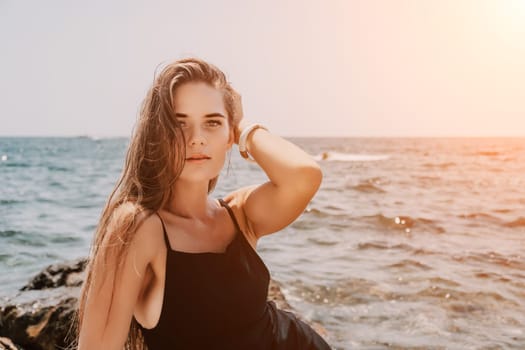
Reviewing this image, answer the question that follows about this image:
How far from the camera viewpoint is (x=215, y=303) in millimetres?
2402

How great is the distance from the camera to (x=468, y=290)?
852 centimetres

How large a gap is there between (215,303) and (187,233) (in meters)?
0.33

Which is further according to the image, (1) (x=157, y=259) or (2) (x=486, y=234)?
(2) (x=486, y=234)

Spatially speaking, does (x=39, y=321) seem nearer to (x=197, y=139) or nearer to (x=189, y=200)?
(x=189, y=200)

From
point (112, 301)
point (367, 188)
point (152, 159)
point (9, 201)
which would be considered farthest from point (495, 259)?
point (9, 201)

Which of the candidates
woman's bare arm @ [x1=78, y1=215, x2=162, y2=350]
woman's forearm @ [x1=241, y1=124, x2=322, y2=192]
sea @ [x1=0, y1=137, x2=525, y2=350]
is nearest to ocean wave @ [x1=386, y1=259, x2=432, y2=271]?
sea @ [x1=0, y1=137, x2=525, y2=350]

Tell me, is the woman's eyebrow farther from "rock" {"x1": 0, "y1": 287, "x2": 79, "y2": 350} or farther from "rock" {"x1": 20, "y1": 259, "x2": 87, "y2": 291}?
"rock" {"x1": 20, "y1": 259, "x2": 87, "y2": 291}

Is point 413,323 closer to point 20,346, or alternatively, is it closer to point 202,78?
point 20,346

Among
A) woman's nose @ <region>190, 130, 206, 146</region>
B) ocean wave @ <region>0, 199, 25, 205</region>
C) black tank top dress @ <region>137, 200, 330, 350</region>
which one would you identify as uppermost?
woman's nose @ <region>190, 130, 206, 146</region>

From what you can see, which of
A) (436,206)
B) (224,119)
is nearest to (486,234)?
(436,206)

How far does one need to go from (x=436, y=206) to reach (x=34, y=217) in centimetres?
1234

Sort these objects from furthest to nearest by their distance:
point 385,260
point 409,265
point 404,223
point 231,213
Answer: point 404,223 → point 385,260 → point 409,265 → point 231,213

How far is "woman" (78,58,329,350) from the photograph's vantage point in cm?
222

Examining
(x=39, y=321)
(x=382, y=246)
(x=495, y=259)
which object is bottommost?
(x=382, y=246)
